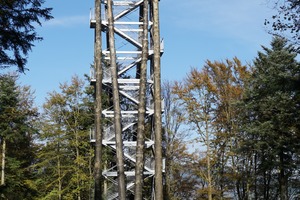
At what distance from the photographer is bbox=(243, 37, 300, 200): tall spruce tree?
2014 cm

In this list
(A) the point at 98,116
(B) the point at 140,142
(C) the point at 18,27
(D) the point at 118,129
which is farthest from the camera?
(A) the point at 98,116

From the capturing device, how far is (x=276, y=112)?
21031mm

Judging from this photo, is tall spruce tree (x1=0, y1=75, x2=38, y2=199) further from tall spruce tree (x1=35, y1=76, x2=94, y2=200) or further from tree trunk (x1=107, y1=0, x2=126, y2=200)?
tree trunk (x1=107, y1=0, x2=126, y2=200)

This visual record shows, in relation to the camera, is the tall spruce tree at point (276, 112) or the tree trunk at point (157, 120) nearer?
the tree trunk at point (157, 120)

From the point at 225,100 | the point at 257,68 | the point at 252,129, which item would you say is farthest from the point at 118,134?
the point at 225,100

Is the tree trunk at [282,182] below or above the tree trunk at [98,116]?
below

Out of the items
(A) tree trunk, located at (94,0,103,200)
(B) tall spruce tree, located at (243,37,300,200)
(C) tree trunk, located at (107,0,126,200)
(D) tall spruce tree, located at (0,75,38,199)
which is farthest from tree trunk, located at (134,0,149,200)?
(D) tall spruce tree, located at (0,75,38,199)

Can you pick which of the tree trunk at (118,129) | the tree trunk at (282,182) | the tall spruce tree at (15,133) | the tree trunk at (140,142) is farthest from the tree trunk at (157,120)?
the tall spruce tree at (15,133)

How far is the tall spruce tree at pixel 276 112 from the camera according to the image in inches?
793

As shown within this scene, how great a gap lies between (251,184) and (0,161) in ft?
51.9

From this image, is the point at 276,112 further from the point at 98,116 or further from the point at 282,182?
the point at 98,116

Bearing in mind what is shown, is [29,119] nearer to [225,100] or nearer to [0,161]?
[0,161]

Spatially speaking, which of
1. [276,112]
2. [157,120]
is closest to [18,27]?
[157,120]

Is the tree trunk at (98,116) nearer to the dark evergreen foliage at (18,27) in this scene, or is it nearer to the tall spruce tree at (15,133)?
the dark evergreen foliage at (18,27)
